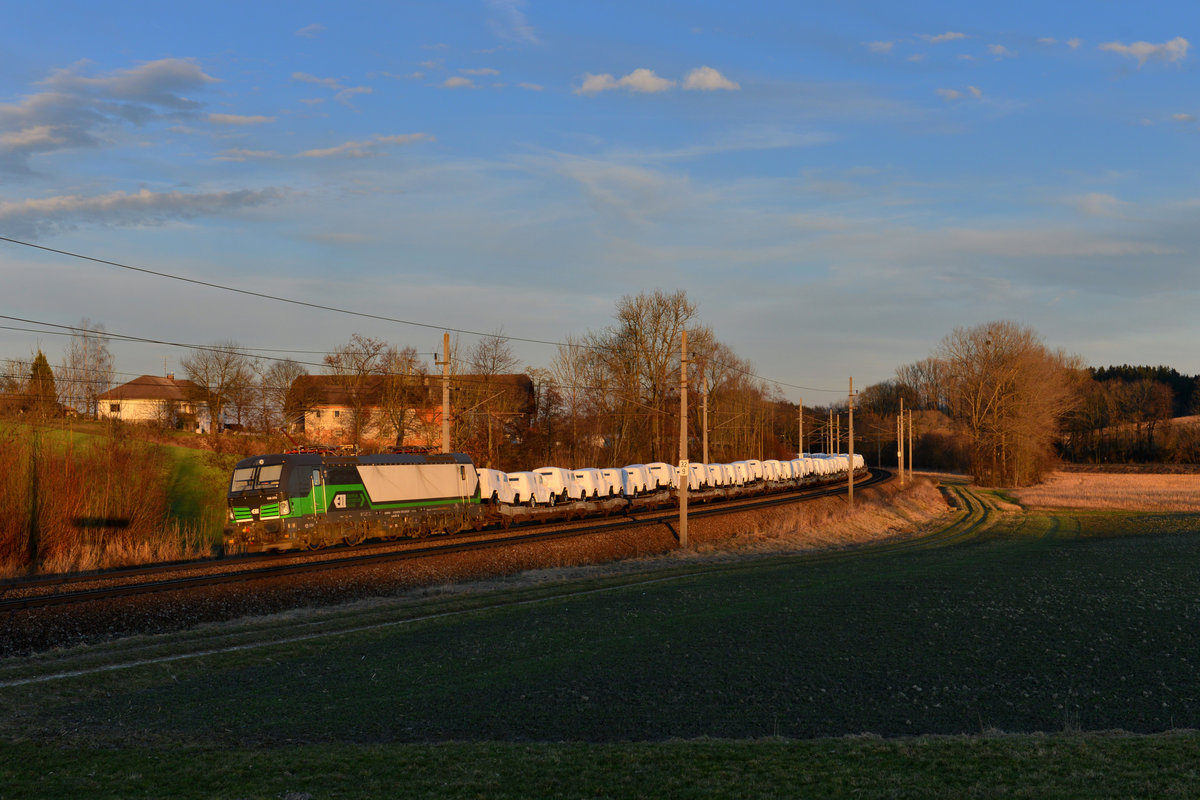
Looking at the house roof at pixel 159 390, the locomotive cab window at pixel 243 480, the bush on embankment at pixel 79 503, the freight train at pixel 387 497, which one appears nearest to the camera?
the bush on embankment at pixel 79 503

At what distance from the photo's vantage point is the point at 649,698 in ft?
37.6

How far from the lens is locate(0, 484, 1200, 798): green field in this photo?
7.62 metres

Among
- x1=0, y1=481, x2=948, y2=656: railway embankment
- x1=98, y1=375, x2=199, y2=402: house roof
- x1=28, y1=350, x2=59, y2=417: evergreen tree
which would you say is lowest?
x1=0, y1=481, x2=948, y2=656: railway embankment

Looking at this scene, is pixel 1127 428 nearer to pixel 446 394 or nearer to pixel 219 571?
pixel 446 394

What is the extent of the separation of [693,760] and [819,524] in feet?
122

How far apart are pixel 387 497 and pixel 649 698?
21836 millimetres

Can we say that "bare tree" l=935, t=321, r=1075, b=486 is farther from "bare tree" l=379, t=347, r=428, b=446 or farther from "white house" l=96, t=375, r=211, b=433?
"white house" l=96, t=375, r=211, b=433

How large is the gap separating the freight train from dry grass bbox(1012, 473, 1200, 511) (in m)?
34.6

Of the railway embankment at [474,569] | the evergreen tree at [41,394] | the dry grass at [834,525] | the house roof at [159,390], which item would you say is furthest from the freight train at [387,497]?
the house roof at [159,390]

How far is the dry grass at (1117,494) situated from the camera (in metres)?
59.4

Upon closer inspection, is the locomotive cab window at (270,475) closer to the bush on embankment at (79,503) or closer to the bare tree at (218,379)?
the bush on embankment at (79,503)

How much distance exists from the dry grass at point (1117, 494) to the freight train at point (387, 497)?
34.6 metres

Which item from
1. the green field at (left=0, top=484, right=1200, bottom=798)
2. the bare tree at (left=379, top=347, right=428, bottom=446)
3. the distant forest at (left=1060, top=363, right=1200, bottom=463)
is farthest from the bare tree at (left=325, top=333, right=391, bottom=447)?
the distant forest at (left=1060, top=363, right=1200, bottom=463)

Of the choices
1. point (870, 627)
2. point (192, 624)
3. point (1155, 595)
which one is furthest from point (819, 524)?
point (192, 624)
